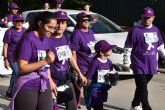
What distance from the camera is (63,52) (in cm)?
623

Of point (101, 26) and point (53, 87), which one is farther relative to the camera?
point (101, 26)

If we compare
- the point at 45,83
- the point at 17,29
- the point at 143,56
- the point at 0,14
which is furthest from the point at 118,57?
the point at 0,14

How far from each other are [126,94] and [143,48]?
2453mm

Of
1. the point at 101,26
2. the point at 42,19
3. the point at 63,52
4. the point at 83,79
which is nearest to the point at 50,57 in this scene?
the point at 42,19

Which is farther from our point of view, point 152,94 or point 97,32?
point 97,32

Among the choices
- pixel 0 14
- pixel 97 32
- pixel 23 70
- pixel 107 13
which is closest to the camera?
pixel 23 70

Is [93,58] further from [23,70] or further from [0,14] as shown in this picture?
[0,14]

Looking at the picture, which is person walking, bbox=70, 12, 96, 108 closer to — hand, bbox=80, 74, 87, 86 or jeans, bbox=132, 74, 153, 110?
hand, bbox=80, 74, 87, 86

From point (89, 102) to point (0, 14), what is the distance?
18.9m

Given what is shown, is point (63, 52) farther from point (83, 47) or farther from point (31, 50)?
point (31, 50)

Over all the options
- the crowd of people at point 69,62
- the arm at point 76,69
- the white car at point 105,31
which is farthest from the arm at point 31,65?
the white car at point 105,31

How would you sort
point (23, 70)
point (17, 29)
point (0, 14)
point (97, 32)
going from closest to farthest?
point (23, 70) → point (17, 29) → point (97, 32) → point (0, 14)

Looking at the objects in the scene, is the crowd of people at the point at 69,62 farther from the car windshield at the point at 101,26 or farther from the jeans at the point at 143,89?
the car windshield at the point at 101,26

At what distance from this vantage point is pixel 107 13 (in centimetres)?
2139
